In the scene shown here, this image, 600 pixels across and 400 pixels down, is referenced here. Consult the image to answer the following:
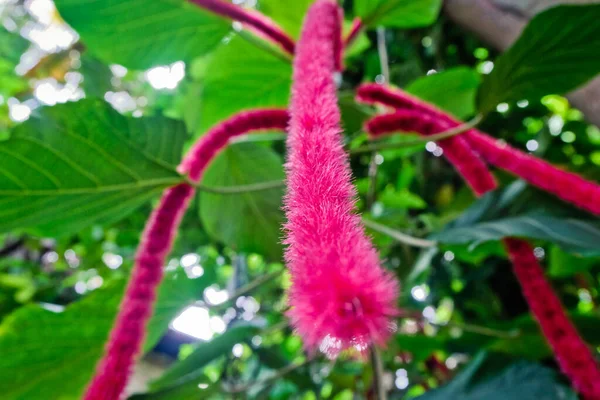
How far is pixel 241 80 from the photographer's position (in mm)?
746

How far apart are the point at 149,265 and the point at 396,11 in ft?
1.69

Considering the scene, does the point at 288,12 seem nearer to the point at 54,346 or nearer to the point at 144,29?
the point at 144,29

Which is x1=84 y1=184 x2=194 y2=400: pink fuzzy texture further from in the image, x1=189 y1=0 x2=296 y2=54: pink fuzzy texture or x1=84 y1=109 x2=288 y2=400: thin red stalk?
x1=189 y1=0 x2=296 y2=54: pink fuzzy texture

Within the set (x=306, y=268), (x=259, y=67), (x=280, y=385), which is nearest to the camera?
(x=306, y=268)

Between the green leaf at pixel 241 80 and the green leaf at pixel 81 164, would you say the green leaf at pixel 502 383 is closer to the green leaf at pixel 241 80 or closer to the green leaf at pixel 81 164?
the green leaf at pixel 81 164

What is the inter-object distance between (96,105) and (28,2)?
1.83m

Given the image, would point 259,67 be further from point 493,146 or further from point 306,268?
point 306,268

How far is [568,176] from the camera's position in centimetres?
44

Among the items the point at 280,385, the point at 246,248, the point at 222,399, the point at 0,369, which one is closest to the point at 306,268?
the point at 0,369

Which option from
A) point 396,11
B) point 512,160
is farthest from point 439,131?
point 396,11

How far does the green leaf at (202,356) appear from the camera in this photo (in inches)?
25.7

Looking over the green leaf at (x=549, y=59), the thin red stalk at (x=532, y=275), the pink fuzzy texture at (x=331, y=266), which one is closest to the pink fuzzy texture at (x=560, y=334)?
the thin red stalk at (x=532, y=275)

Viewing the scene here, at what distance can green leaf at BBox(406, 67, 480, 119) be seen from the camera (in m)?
0.74

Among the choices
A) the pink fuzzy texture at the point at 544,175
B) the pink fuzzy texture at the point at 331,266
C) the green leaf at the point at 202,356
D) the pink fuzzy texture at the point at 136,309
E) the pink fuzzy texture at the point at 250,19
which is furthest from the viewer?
the green leaf at the point at 202,356
